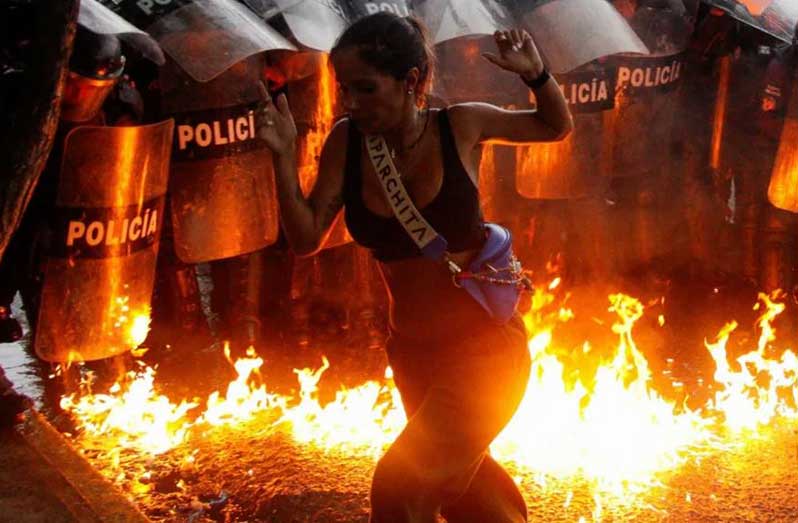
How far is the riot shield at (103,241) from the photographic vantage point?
475cm

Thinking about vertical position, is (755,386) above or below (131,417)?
below

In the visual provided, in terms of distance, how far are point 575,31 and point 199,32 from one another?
10.4ft

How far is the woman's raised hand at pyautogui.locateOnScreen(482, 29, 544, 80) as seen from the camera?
10.2ft

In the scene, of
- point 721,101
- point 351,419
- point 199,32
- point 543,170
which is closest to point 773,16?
point 721,101

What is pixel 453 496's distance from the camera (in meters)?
3.28

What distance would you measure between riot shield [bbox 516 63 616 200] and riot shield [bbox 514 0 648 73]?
255 millimetres

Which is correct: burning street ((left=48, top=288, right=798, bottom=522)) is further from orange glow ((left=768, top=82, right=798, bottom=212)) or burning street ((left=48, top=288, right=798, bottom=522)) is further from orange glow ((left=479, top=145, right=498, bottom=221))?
orange glow ((left=479, top=145, right=498, bottom=221))

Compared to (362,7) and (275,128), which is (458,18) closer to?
(362,7)

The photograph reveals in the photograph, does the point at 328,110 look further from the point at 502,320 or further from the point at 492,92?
the point at 502,320

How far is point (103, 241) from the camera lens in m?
4.87

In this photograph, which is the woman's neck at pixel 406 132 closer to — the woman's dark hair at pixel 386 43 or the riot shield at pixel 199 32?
the woman's dark hair at pixel 386 43

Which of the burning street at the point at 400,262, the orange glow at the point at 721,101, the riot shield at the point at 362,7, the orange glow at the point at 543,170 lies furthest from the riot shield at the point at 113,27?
the orange glow at the point at 721,101

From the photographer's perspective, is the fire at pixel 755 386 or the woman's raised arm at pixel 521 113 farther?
the fire at pixel 755 386

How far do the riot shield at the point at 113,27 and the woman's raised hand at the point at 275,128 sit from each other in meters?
→ 1.77
